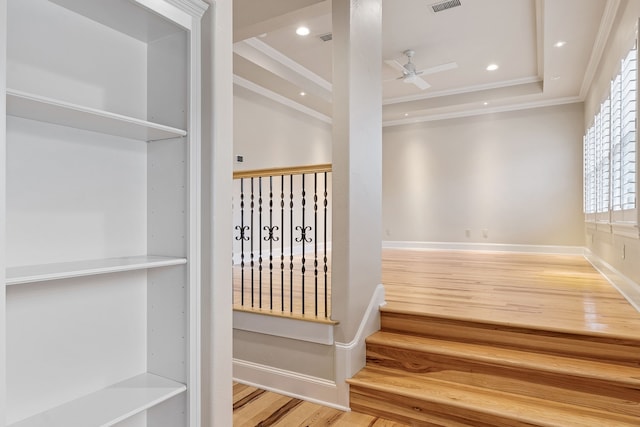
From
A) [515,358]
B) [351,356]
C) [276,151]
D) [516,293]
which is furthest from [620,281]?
[276,151]

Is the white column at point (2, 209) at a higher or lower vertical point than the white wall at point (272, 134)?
lower

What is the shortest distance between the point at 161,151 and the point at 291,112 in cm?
573

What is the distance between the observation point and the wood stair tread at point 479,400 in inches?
78.5

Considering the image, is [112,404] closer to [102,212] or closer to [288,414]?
[102,212]

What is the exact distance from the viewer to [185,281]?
1536mm

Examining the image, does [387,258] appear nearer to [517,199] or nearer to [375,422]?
[517,199]

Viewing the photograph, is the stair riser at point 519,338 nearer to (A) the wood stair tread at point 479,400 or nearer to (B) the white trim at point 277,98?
(A) the wood stair tread at point 479,400

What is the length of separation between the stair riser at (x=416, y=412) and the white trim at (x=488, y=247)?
5782mm

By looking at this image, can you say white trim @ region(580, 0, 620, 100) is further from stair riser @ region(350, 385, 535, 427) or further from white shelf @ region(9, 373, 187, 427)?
white shelf @ region(9, 373, 187, 427)

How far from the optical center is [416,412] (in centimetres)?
230

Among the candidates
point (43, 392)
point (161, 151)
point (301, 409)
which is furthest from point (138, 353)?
point (301, 409)

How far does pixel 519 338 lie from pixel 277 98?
5.32 meters

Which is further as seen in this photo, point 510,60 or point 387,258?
point 387,258

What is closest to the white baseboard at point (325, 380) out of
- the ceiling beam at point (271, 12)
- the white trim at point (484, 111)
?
the ceiling beam at point (271, 12)
